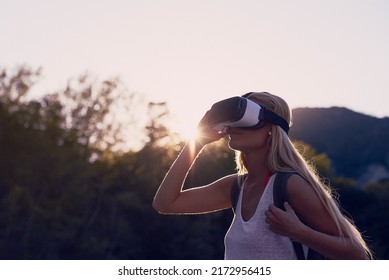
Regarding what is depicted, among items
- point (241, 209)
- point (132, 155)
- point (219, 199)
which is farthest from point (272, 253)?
point (132, 155)

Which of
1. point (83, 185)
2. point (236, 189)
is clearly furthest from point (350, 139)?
point (236, 189)

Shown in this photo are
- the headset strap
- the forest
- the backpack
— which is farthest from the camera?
the forest

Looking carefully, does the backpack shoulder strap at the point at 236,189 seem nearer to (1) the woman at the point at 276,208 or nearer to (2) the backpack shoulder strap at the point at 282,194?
(1) the woman at the point at 276,208

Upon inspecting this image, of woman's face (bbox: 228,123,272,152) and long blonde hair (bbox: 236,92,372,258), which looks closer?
long blonde hair (bbox: 236,92,372,258)

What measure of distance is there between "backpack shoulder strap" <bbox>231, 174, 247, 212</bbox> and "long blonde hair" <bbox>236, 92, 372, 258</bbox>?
3.2 inches

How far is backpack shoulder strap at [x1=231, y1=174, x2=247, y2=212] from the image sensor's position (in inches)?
129

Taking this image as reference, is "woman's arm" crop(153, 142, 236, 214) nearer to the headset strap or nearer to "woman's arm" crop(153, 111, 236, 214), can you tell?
"woman's arm" crop(153, 111, 236, 214)

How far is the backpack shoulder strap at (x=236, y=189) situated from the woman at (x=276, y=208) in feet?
0.11

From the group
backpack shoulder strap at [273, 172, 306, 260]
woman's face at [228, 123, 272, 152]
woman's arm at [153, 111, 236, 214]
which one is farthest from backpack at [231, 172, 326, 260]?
woman's arm at [153, 111, 236, 214]

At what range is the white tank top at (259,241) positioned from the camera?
2988mm

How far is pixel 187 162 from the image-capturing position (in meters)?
3.50

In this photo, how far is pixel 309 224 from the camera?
3.02m

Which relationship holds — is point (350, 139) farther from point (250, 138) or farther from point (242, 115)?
point (242, 115)
